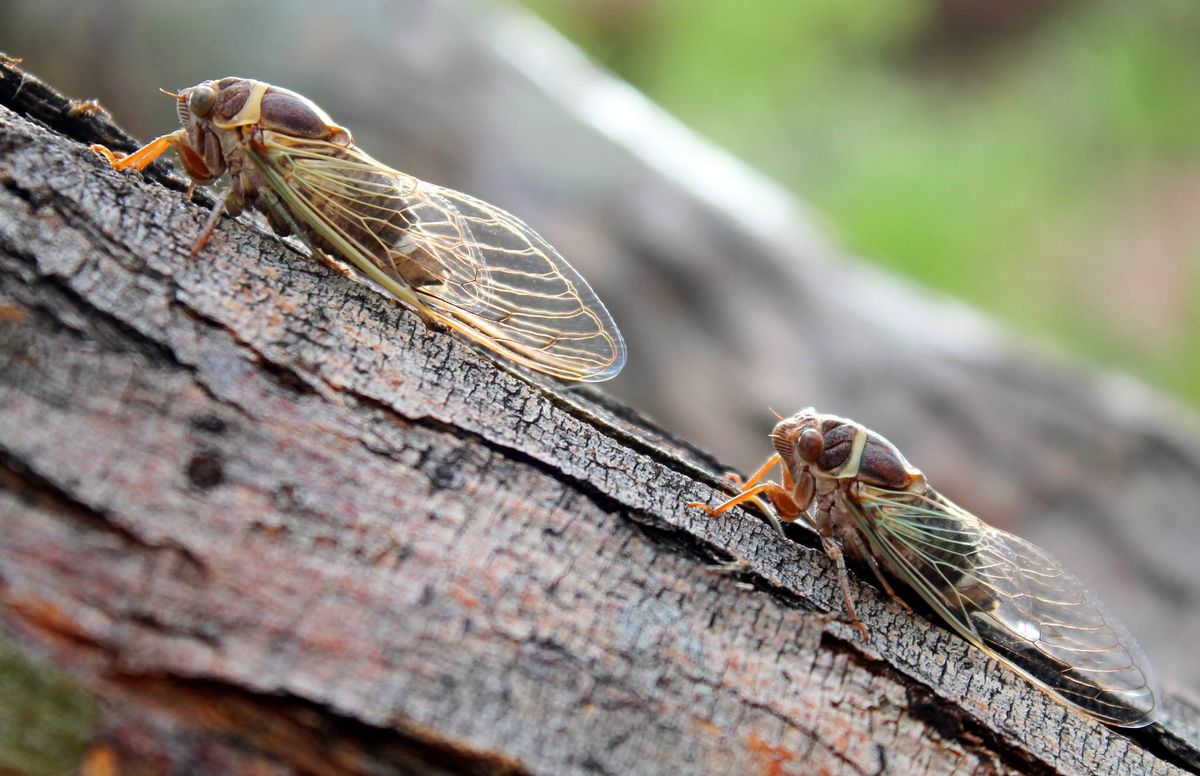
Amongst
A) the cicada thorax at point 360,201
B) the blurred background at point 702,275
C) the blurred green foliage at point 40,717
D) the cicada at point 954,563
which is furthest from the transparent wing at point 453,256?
the blurred background at point 702,275

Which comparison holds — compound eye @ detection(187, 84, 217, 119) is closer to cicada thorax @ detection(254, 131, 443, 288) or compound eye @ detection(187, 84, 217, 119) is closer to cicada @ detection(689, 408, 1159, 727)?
cicada thorax @ detection(254, 131, 443, 288)

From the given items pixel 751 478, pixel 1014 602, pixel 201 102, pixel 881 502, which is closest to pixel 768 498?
pixel 751 478

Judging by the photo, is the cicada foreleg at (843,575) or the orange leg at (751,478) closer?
the cicada foreleg at (843,575)

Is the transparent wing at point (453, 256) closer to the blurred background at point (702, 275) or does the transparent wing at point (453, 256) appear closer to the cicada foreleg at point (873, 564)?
the cicada foreleg at point (873, 564)

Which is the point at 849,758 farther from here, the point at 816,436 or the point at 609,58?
the point at 609,58

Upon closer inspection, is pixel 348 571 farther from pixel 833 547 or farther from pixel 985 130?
pixel 985 130

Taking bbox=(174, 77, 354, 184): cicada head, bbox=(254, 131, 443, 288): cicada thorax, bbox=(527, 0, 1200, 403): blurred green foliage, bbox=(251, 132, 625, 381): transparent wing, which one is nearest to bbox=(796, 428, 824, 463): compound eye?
bbox=(251, 132, 625, 381): transparent wing

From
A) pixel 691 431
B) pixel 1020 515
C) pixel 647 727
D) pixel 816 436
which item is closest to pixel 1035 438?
pixel 1020 515
